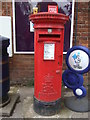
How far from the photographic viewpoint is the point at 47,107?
114 inches

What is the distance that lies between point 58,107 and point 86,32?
226 centimetres

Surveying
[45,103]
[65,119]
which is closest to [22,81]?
[45,103]

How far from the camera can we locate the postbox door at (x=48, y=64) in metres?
2.65

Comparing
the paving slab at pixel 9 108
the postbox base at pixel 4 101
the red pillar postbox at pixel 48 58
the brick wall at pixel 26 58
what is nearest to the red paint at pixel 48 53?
the red pillar postbox at pixel 48 58

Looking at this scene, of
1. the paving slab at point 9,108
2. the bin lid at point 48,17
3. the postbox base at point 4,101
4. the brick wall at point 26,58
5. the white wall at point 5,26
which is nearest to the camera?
the bin lid at point 48,17

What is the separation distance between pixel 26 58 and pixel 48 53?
1.67 metres

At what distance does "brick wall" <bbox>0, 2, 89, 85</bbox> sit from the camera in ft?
13.1

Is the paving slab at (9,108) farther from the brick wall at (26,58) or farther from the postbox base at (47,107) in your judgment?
the brick wall at (26,58)

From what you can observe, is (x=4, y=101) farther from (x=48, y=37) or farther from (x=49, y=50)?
(x=48, y=37)

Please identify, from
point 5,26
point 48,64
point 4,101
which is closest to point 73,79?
point 48,64

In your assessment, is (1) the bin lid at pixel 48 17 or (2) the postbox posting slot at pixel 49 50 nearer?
(1) the bin lid at pixel 48 17

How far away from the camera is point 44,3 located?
3.93 metres

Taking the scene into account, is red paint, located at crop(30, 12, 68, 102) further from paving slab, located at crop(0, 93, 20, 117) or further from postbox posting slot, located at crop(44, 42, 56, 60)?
paving slab, located at crop(0, 93, 20, 117)

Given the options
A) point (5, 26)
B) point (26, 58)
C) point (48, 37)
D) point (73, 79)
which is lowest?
point (73, 79)
